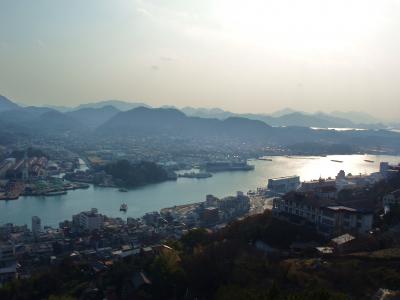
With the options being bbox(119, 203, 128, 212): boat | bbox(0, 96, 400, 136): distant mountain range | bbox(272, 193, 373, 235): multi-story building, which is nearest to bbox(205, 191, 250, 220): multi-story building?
bbox(119, 203, 128, 212): boat

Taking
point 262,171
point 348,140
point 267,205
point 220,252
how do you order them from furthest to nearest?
point 348,140 < point 262,171 < point 267,205 < point 220,252

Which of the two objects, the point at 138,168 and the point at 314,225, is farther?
the point at 138,168

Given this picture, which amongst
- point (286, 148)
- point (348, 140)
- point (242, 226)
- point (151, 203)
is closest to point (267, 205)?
point (151, 203)

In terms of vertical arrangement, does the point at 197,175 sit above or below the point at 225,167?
below

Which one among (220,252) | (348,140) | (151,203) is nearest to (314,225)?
(220,252)

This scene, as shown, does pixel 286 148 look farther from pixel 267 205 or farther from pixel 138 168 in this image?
pixel 267 205

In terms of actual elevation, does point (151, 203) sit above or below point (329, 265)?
below

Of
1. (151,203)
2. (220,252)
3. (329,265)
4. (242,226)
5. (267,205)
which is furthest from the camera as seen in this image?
(151,203)

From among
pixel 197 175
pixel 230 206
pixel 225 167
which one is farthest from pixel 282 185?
pixel 225 167

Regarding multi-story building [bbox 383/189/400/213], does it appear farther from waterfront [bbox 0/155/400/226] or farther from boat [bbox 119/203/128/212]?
boat [bbox 119/203/128/212]

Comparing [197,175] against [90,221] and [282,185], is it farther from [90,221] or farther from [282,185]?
[90,221]
